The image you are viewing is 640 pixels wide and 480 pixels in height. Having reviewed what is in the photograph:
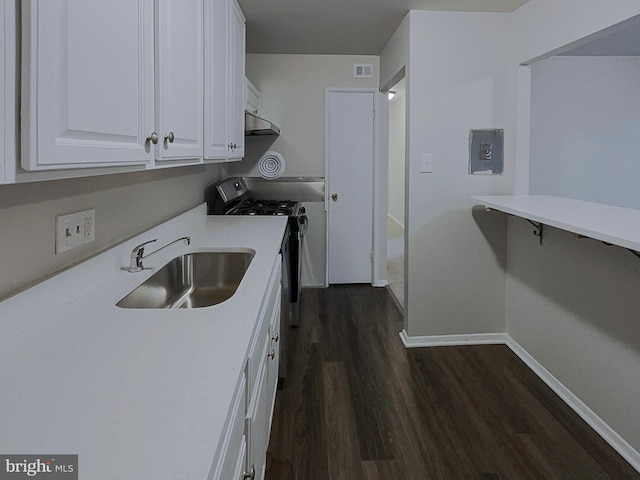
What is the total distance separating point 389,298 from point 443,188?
1522 millimetres

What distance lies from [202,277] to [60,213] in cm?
91

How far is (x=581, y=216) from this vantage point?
2080mm

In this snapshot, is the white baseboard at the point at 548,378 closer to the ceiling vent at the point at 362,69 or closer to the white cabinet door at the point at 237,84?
the white cabinet door at the point at 237,84

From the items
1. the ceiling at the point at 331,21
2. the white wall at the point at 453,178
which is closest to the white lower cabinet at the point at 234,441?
the white wall at the point at 453,178

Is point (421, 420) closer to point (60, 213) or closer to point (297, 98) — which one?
point (60, 213)

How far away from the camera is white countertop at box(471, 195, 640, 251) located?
1646mm

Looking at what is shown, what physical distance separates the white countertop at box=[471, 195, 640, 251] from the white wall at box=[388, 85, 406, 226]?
18.2ft

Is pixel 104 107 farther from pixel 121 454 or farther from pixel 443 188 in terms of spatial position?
pixel 443 188

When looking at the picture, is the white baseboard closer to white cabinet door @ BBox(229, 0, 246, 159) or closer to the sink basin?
the sink basin

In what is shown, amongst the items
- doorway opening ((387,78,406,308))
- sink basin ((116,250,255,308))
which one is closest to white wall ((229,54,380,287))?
sink basin ((116,250,255,308))

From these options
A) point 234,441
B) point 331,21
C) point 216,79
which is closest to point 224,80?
point 216,79

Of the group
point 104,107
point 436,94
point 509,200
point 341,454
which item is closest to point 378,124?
point 436,94

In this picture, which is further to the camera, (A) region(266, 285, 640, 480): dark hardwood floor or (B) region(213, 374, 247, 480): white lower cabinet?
(A) region(266, 285, 640, 480): dark hardwood floor

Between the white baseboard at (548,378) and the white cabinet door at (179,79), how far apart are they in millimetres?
2184
